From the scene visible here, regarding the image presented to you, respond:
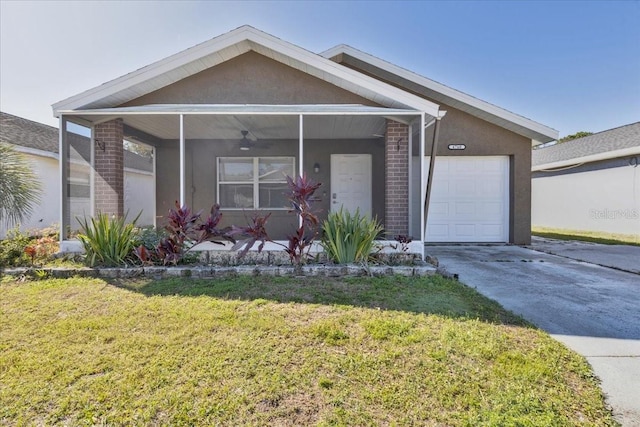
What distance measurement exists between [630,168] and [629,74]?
542cm

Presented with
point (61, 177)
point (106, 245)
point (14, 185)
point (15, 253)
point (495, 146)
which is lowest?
point (15, 253)

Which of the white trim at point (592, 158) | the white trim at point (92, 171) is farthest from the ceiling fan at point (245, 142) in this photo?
the white trim at point (592, 158)

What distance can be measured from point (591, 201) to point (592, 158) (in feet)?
5.59

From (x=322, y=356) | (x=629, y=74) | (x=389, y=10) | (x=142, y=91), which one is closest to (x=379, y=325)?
(x=322, y=356)

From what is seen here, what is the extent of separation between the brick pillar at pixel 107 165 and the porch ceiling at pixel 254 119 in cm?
21

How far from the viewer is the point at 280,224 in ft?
30.2

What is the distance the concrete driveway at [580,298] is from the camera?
Answer: 2.57m

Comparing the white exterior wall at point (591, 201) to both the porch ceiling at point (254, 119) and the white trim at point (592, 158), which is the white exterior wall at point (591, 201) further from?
the porch ceiling at point (254, 119)

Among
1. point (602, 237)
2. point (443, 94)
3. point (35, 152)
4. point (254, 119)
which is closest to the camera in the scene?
point (254, 119)

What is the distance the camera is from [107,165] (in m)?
6.66

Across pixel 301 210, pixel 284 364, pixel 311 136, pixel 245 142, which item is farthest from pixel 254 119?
pixel 284 364

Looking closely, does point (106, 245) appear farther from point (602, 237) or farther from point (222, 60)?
point (602, 237)

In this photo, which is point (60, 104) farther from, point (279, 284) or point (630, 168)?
point (630, 168)

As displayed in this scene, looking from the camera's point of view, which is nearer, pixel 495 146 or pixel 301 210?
pixel 301 210
